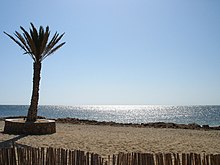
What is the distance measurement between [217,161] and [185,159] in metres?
0.56

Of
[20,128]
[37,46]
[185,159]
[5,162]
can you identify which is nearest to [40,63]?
[37,46]

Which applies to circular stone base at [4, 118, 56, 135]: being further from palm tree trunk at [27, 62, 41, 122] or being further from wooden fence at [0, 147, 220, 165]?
wooden fence at [0, 147, 220, 165]

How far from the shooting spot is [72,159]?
5.54 meters

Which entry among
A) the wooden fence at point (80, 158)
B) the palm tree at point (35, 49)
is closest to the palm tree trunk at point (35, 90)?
the palm tree at point (35, 49)

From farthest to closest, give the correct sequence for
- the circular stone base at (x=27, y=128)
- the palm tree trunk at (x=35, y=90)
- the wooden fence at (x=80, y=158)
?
the palm tree trunk at (x=35, y=90) → the circular stone base at (x=27, y=128) → the wooden fence at (x=80, y=158)

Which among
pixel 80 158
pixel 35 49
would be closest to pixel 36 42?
pixel 35 49

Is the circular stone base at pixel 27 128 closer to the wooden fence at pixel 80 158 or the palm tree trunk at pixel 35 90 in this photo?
the palm tree trunk at pixel 35 90

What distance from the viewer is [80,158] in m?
5.49

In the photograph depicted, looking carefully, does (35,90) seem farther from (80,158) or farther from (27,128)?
(80,158)

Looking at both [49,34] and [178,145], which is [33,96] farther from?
[178,145]

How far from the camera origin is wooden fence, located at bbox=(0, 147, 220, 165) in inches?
205

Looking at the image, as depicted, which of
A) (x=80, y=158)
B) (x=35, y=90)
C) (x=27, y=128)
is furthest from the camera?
(x=35, y=90)

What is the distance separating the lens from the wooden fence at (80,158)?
520 centimetres

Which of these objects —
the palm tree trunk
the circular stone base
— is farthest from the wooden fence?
the palm tree trunk
